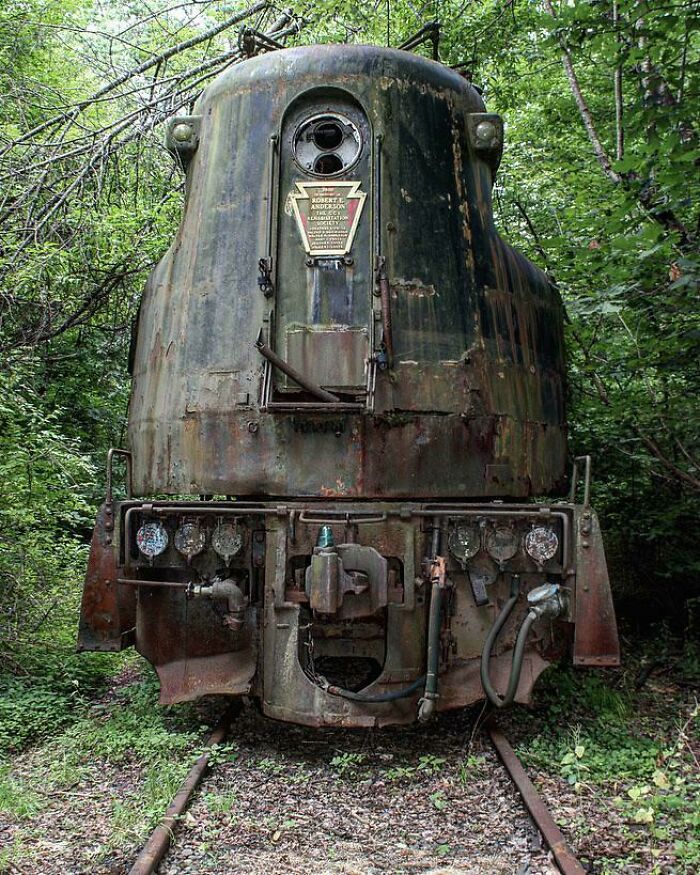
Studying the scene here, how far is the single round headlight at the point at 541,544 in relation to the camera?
4.90 m

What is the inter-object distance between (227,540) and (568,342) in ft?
15.8

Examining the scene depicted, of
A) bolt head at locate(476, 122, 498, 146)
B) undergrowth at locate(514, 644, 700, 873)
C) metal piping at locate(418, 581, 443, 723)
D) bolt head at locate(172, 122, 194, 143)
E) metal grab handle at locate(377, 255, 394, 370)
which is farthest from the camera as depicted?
bolt head at locate(172, 122, 194, 143)

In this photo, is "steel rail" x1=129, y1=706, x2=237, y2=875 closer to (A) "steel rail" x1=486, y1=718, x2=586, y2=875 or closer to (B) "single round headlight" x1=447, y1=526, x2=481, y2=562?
(A) "steel rail" x1=486, y1=718, x2=586, y2=875

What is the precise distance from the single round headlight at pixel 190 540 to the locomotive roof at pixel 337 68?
288 cm

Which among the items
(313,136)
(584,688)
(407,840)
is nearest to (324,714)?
(407,840)

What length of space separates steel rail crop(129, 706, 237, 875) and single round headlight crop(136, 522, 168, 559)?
1.18m

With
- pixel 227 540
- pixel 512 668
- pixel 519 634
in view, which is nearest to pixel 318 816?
pixel 512 668

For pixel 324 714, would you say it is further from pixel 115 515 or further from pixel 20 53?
pixel 20 53

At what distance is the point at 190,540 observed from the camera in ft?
16.5

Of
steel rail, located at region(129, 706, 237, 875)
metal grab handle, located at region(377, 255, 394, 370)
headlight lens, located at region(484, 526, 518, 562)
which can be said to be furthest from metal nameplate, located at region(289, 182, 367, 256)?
steel rail, located at region(129, 706, 237, 875)

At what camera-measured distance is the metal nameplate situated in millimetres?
5094

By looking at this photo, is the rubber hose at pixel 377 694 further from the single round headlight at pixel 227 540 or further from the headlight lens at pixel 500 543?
the single round headlight at pixel 227 540

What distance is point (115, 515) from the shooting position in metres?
5.19

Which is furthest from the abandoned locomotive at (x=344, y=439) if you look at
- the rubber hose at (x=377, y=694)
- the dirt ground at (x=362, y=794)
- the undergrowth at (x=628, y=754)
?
the undergrowth at (x=628, y=754)
